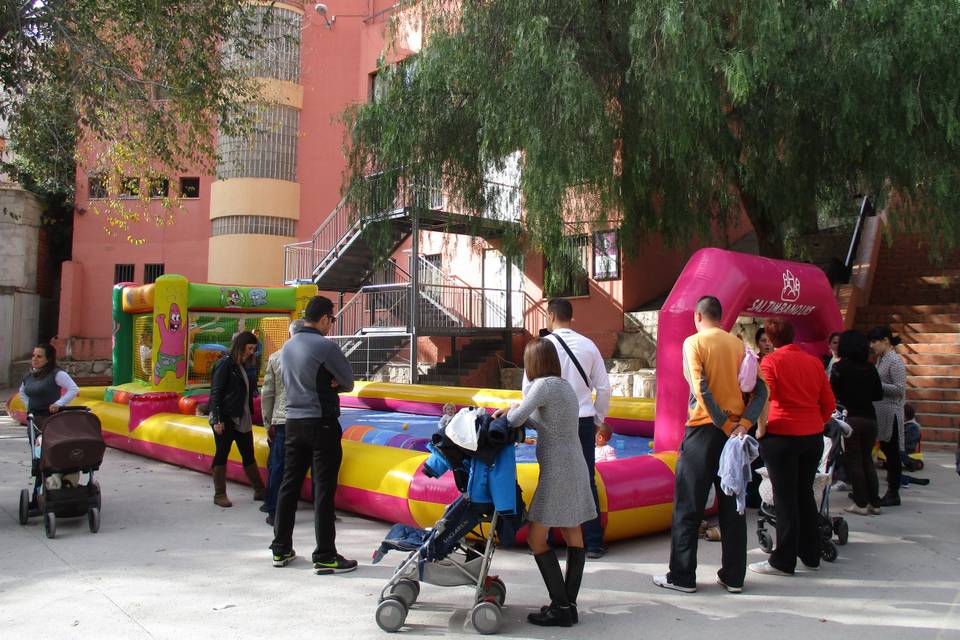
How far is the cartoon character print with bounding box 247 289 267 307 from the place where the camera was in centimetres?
1324

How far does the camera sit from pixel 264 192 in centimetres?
2442

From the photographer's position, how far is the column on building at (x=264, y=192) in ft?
79.4

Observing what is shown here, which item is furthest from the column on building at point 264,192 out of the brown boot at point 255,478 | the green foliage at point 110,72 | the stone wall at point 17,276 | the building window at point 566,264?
the brown boot at point 255,478

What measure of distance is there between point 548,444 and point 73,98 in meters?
11.1

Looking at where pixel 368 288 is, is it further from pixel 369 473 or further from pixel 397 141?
pixel 369 473

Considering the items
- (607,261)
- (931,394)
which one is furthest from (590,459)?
(607,261)

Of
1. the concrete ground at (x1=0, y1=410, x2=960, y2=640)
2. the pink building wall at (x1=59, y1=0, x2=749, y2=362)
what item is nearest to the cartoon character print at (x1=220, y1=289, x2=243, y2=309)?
the concrete ground at (x1=0, y1=410, x2=960, y2=640)

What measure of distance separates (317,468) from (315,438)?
20cm

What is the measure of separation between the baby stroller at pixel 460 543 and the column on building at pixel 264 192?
20.9 meters

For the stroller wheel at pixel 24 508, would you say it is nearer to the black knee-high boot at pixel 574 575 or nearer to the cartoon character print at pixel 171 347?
the black knee-high boot at pixel 574 575

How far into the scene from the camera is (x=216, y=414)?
290 inches

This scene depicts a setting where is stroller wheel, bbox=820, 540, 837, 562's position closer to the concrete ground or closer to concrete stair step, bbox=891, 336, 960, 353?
the concrete ground

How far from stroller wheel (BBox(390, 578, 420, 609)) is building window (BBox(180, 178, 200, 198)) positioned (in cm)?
2390

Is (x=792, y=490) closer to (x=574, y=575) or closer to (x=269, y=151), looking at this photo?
(x=574, y=575)
